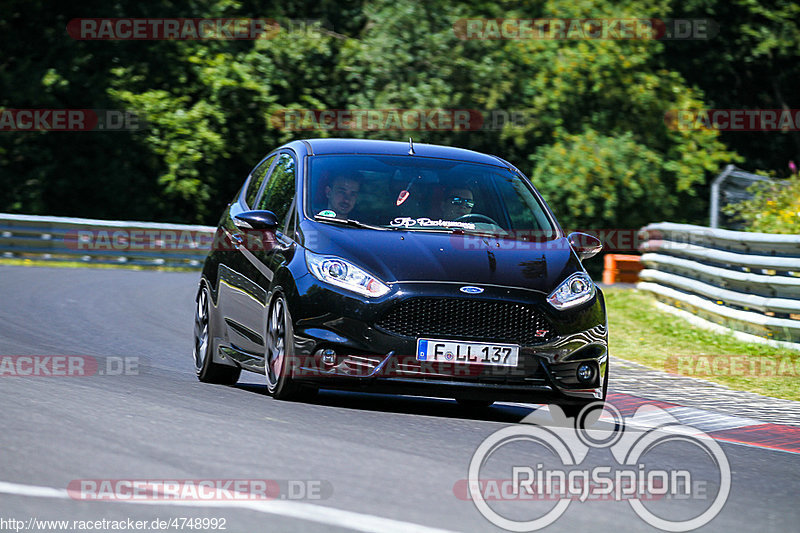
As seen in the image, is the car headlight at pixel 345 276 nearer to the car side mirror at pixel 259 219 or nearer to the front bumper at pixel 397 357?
the front bumper at pixel 397 357

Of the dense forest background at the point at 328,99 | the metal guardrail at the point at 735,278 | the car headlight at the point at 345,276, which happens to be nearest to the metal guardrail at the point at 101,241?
the dense forest background at the point at 328,99

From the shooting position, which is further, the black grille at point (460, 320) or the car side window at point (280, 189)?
the car side window at point (280, 189)

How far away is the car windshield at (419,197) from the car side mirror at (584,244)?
0.51ft

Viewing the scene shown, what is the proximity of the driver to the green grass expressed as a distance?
3426mm

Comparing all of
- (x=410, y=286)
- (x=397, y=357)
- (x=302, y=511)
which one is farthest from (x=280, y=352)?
(x=302, y=511)

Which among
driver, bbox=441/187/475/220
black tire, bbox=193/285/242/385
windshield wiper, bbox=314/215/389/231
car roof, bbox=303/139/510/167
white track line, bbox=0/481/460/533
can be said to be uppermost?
car roof, bbox=303/139/510/167

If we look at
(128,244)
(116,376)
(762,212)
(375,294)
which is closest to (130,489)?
(375,294)

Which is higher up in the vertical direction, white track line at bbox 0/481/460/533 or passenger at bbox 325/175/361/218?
passenger at bbox 325/175/361/218

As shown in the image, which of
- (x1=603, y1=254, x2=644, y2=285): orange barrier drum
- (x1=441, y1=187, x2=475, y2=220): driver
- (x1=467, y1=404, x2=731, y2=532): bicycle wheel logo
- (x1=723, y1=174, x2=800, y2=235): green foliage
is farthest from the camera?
(x1=603, y1=254, x2=644, y2=285): orange barrier drum

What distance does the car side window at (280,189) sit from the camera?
30.7 feet

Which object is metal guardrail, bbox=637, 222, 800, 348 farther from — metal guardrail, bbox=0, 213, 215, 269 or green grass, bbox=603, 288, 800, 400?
metal guardrail, bbox=0, 213, 215, 269

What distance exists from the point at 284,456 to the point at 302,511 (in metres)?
1.07

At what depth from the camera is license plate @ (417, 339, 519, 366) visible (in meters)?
8.01

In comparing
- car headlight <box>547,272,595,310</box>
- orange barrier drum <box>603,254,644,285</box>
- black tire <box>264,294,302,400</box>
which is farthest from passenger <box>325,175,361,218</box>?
orange barrier drum <box>603,254,644,285</box>
